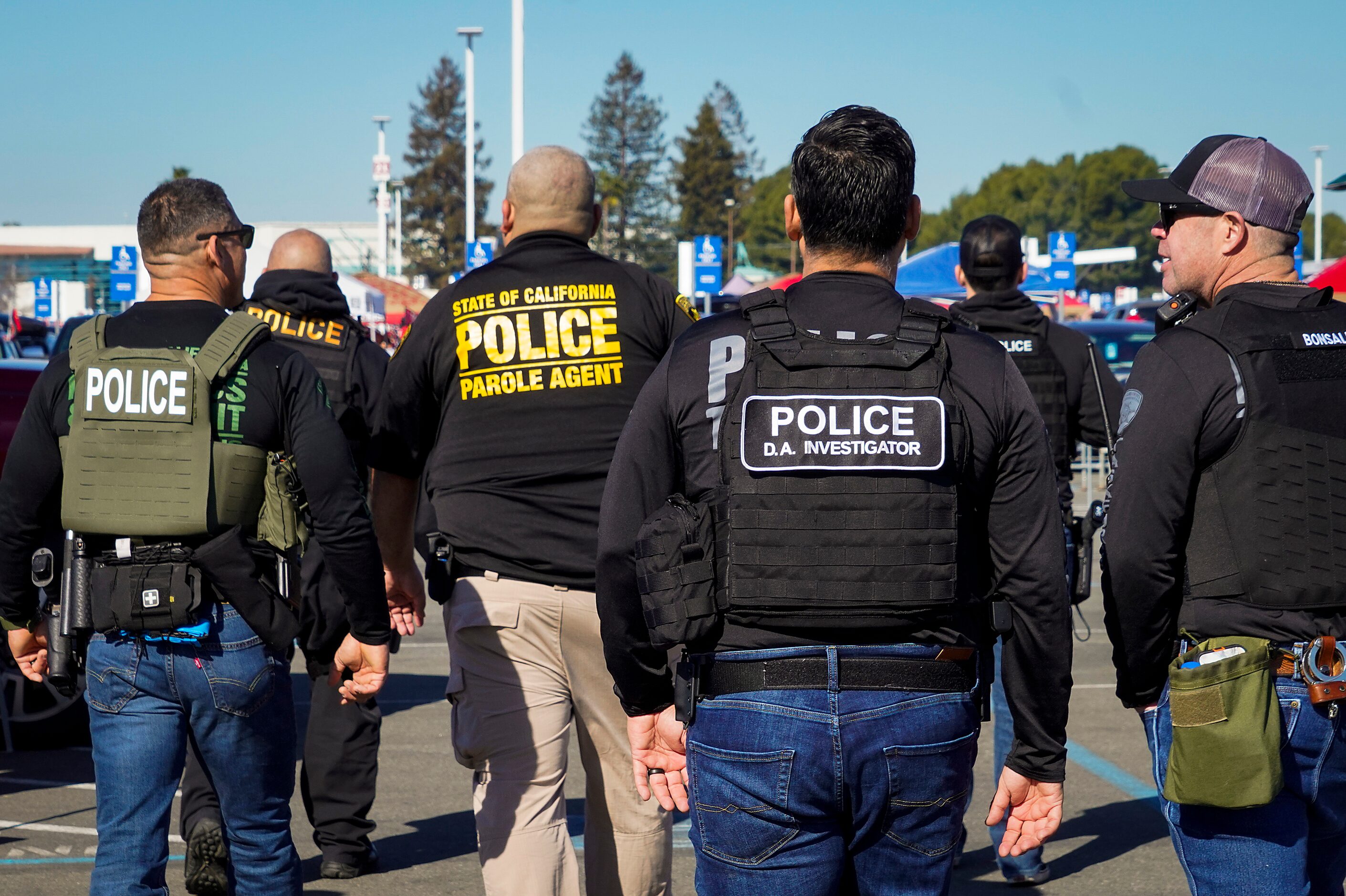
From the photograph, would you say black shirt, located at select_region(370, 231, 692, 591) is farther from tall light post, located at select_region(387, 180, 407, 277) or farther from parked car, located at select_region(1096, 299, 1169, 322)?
tall light post, located at select_region(387, 180, 407, 277)

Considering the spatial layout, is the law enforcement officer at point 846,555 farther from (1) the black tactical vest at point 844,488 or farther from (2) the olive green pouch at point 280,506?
(2) the olive green pouch at point 280,506

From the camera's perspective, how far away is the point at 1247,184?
287cm

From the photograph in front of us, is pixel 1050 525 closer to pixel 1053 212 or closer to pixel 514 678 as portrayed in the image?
pixel 514 678

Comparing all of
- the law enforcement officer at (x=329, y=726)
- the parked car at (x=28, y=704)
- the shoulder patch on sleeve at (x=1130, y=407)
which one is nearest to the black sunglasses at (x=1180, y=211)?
the shoulder patch on sleeve at (x=1130, y=407)


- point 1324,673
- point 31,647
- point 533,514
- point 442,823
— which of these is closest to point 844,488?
point 1324,673

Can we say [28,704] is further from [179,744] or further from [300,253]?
[179,744]

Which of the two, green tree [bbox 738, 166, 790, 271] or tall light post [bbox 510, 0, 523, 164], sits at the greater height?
green tree [bbox 738, 166, 790, 271]

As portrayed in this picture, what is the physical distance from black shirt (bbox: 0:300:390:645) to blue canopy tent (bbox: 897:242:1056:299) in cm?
1817

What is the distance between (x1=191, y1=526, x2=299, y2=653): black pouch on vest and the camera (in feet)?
10.9

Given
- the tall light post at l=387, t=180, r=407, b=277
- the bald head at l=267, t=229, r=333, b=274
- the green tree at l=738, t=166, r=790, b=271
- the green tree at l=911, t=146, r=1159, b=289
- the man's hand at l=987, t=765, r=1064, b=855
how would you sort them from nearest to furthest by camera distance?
1. the man's hand at l=987, t=765, r=1064, b=855
2. the bald head at l=267, t=229, r=333, b=274
3. the tall light post at l=387, t=180, r=407, b=277
4. the green tree at l=911, t=146, r=1159, b=289
5. the green tree at l=738, t=166, r=790, b=271

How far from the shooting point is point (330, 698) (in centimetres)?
502

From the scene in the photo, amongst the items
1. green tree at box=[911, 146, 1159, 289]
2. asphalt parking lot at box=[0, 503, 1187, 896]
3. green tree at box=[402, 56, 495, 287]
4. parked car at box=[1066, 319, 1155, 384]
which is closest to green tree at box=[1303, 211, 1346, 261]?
green tree at box=[911, 146, 1159, 289]

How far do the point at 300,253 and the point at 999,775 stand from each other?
313 cm

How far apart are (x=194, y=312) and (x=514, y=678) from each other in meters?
1.19
